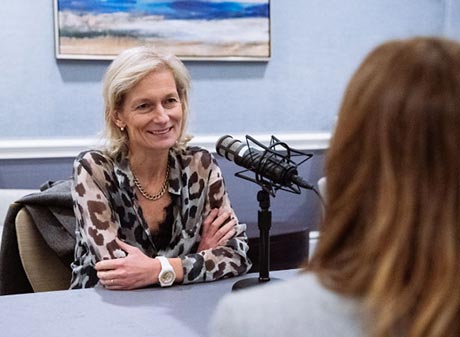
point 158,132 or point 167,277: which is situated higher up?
point 158,132

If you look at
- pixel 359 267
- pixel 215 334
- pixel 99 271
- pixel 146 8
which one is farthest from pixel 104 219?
pixel 146 8

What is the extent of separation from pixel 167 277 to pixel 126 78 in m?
0.59

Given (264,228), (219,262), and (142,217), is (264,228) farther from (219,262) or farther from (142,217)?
(142,217)

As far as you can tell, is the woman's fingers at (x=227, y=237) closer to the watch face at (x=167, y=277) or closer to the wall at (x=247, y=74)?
the watch face at (x=167, y=277)

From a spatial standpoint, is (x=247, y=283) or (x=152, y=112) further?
(x=152, y=112)

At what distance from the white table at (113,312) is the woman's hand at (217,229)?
0.69ft

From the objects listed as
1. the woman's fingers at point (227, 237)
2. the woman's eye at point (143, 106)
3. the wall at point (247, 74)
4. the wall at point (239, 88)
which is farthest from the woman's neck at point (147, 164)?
the wall at point (247, 74)

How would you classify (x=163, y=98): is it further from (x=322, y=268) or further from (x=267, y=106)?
(x=267, y=106)

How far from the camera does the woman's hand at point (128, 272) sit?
5.74 ft

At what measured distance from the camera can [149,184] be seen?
2.05 meters

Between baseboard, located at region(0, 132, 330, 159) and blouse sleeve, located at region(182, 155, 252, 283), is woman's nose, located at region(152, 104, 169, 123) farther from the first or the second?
baseboard, located at region(0, 132, 330, 159)

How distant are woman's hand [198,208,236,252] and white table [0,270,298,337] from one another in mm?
211

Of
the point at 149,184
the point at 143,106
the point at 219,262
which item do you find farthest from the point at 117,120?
the point at 219,262

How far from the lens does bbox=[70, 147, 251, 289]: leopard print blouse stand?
6.12ft
